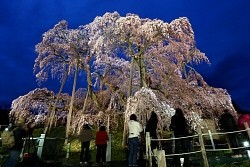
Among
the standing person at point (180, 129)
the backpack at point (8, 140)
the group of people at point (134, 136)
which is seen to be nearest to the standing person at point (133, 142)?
the group of people at point (134, 136)

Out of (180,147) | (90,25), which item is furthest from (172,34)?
(180,147)

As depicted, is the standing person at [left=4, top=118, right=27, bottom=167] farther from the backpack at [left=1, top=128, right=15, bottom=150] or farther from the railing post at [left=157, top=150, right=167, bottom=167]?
the railing post at [left=157, top=150, right=167, bottom=167]

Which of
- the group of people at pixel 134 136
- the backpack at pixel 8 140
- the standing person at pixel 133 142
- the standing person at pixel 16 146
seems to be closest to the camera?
the standing person at pixel 16 146

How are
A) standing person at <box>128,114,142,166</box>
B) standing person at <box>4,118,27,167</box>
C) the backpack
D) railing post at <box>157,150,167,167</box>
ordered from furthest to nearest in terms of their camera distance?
standing person at <box>128,114,142,166</box>, the backpack, standing person at <box>4,118,27,167</box>, railing post at <box>157,150,167,167</box>

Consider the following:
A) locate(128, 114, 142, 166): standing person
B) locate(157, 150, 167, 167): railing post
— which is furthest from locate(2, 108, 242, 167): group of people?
locate(157, 150, 167, 167): railing post

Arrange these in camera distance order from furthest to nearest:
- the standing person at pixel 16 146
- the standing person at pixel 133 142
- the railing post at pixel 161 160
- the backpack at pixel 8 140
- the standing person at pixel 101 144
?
the standing person at pixel 101 144
the standing person at pixel 133 142
the backpack at pixel 8 140
the standing person at pixel 16 146
the railing post at pixel 161 160

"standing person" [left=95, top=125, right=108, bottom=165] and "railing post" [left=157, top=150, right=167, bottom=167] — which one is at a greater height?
"standing person" [left=95, top=125, right=108, bottom=165]

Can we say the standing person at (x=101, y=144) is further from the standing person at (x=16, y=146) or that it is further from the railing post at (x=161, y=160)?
the railing post at (x=161, y=160)

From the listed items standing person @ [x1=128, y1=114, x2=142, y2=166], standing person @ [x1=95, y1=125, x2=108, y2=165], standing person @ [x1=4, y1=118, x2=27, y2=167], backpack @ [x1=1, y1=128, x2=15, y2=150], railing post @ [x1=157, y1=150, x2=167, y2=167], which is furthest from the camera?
standing person @ [x1=95, y1=125, x2=108, y2=165]

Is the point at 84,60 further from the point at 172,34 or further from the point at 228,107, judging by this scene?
the point at 228,107

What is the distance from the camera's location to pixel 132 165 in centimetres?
784

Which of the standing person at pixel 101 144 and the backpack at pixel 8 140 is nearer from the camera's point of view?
the backpack at pixel 8 140

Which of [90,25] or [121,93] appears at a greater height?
[90,25]

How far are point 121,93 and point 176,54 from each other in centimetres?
463
